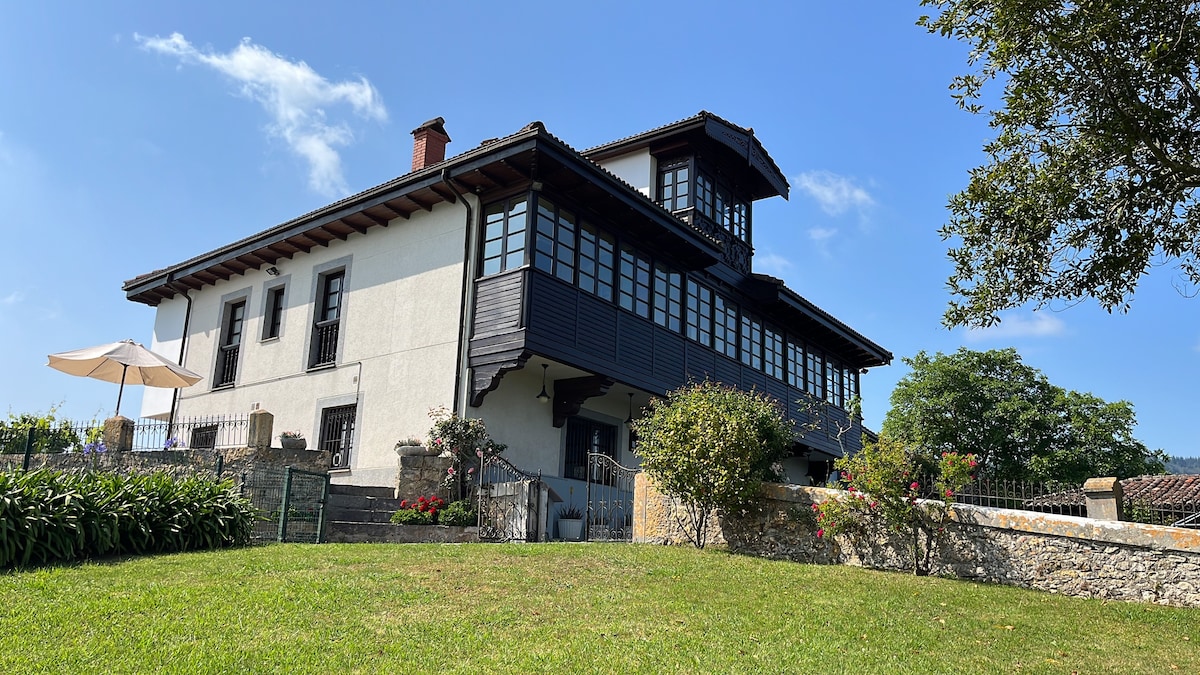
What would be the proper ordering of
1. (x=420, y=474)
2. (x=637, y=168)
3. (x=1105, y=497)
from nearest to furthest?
1. (x=1105, y=497)
2. (x=420, y=474)
3. (x=637, y=168)

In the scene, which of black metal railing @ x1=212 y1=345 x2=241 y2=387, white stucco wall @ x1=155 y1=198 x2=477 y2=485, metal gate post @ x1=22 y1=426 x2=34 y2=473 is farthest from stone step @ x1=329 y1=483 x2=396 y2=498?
black metal railing @ x1=212 y1=345 x2=241 y2=387

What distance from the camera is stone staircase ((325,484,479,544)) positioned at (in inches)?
514

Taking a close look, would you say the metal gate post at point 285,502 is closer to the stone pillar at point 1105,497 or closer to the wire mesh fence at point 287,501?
the wire mesh fence at point 287,501

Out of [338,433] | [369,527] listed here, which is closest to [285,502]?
[369,527]

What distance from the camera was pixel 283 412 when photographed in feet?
61.2

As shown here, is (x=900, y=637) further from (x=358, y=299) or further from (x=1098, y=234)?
(x=358, y=299)

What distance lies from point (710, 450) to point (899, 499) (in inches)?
91.9

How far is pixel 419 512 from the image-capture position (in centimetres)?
1379

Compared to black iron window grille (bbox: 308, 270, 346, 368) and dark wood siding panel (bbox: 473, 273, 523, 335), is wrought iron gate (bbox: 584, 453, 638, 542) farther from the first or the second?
black iron window grille (bbox: 308, 270, 346, 368)

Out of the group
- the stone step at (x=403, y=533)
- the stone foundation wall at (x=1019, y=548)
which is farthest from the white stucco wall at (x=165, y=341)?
the stone foundation wall at (x=1019, y=548)

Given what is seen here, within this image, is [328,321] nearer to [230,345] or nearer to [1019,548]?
[230,345]

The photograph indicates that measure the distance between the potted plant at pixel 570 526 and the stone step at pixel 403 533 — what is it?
1.34 metres

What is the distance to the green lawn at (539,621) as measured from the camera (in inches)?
237

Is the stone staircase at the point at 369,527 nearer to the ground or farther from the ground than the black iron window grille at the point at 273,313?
nearer to the ground
